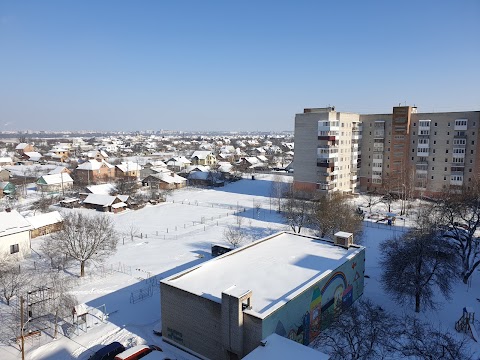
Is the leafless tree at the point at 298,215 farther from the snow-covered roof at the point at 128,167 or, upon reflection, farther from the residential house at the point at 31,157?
the residential house at the point at 31,157

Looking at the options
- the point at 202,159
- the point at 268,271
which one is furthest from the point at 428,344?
the point at 202,159

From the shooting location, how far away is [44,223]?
3102 cm

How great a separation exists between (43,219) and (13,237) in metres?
6.21

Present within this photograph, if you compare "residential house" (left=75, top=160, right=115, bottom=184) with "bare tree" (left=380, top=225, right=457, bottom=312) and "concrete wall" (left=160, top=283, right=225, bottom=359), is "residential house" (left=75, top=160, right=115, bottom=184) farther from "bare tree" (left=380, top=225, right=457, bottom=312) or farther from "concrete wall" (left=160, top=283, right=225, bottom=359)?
"bare tree" (left=380, top=225, right=457, bottom=312)

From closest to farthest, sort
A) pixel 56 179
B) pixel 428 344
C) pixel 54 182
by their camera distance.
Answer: pixel 428 344 → pixel 54 182 → pixel 56 179

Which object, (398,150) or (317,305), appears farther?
(398,150)

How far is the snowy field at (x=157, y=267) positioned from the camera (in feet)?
51.9

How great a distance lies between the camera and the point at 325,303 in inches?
656

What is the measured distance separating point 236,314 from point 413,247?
10.7 m

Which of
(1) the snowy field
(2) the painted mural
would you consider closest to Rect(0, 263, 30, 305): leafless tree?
(1) the snowy field

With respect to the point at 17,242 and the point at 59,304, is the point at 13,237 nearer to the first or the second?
the point at 17,242

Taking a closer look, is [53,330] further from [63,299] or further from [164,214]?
[164,214]

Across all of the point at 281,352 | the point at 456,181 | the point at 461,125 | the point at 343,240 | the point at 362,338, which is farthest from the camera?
the point at 456,181

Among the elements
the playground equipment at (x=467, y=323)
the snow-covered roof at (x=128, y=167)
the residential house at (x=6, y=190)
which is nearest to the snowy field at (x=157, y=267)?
the playground equipment at (x=467, y=323)
